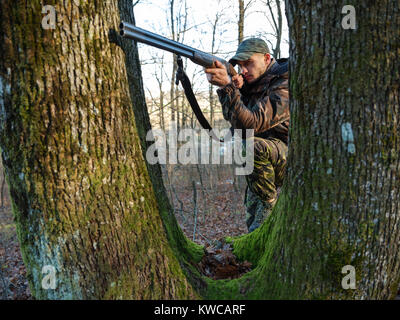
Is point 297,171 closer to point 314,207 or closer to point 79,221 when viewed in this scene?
point 314,207

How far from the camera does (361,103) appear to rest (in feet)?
5.37

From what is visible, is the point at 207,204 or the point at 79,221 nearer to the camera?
the point at 79,221

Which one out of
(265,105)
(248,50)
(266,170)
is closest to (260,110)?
(265,105)

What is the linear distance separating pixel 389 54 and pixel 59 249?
229cm

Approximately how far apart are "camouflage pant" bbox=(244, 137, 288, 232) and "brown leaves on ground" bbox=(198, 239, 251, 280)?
2.81ft

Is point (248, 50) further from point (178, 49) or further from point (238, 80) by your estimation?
point (178, 49)

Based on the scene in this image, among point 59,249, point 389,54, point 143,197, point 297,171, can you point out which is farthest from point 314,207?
point 59,249

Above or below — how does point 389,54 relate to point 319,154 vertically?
above

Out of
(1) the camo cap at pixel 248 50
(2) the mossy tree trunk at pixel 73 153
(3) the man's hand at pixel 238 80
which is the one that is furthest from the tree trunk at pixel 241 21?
(2) the mossy tree trunk at pixel 73 153

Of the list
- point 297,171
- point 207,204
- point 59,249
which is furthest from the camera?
→ point 207,204

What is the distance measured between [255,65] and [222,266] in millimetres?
2387

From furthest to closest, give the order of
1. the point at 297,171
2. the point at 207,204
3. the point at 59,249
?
the point at 207,204 → the point at 297,171 → the point at 59,249

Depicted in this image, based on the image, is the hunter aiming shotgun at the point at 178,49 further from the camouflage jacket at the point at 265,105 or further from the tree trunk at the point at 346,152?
the tree trunk at the point at 346,152

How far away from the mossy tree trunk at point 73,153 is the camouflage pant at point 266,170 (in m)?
1.83
